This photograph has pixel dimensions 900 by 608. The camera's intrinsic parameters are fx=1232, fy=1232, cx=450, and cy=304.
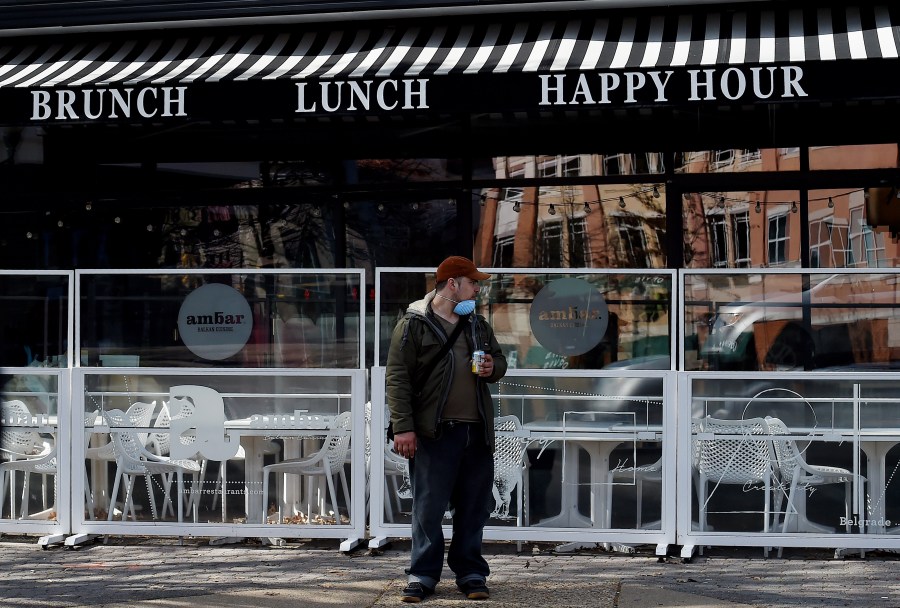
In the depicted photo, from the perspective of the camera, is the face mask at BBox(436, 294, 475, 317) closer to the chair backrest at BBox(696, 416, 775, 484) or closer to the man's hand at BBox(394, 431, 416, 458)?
the man's hand at BBox(394, 431, 416, 458)

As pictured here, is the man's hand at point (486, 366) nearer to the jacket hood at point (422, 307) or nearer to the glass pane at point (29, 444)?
the jacket hood at point (422, 307)

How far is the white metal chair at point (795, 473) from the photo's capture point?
773 cm

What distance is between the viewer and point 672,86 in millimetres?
7848

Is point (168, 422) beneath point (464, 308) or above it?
beneath

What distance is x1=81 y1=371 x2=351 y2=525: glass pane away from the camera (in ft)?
26.9

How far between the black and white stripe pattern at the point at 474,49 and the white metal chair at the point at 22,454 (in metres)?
2.32

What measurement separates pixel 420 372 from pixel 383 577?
1404 mm

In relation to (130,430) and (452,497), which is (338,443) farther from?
(452,497)

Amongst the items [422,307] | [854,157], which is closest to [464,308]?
[422,307]

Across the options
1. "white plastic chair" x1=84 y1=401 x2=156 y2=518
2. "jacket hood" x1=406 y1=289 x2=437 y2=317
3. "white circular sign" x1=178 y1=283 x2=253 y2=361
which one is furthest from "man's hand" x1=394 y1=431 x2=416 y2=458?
"white plastic chair" x1=84 y1=401 x2=156 y2=518

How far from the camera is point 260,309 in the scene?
8.34 m

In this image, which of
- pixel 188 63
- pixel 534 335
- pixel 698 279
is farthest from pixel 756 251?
pixel 188 63

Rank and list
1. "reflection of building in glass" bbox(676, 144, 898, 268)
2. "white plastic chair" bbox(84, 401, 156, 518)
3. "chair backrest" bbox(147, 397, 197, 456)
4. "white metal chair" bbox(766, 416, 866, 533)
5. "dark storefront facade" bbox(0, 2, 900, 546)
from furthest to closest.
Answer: "reflection of building in glass" bbox(676, 144, 898, 268), "white plastic chair" bbox(84, 401, 156, 518), "chair backrest" bbox(147, 397, 197, 456), "dark storefront facade" bbox(0, 2, 900, 546), "white metal chair" bbox(766, 416, 866, 533)

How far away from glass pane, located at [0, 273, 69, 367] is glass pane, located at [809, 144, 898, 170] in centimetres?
561
